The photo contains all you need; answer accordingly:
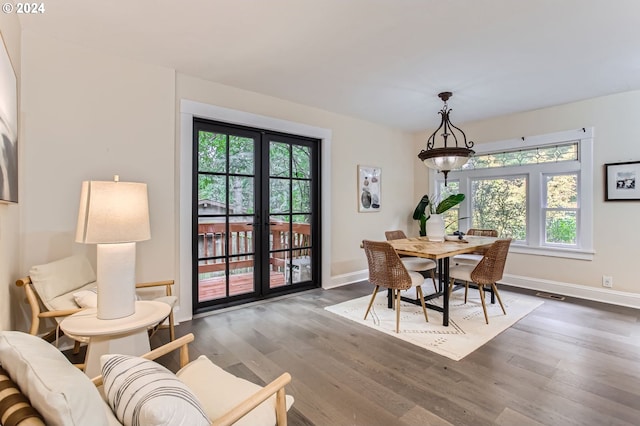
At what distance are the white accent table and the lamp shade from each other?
1.56 feet

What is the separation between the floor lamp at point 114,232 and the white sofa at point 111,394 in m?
0.74

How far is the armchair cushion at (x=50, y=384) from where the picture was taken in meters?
0.70

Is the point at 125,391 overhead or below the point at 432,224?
below

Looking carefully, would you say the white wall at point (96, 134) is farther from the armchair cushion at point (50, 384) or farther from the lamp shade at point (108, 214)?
the armchair cushion at point (50, 384)

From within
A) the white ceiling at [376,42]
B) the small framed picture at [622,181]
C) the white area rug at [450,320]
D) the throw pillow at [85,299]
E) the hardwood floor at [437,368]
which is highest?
the white ceiling at [376,42]

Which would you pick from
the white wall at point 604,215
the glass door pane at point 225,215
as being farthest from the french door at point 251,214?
the white wall at point 604,215

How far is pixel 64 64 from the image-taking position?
262 centimetres

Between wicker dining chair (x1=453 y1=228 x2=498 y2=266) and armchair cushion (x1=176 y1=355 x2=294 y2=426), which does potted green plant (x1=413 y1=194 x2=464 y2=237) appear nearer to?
wicker dining chair (x1=453 y1=228 x2=498 y2=266)

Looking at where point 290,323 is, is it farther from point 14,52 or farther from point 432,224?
point 14,52

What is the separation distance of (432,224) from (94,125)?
379cm

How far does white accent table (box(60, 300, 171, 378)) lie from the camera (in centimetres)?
172

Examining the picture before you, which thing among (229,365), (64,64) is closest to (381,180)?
(229,365)

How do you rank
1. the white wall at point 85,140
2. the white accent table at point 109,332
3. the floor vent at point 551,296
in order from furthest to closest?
the floor vent at point 551,296
the white wall at point 85,140
the white accent table at point 109,332

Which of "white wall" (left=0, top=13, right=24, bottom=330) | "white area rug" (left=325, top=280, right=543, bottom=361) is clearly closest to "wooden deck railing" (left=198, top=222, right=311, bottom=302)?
"white area rug" (left=325, top=280, right=543, bottom=361)
